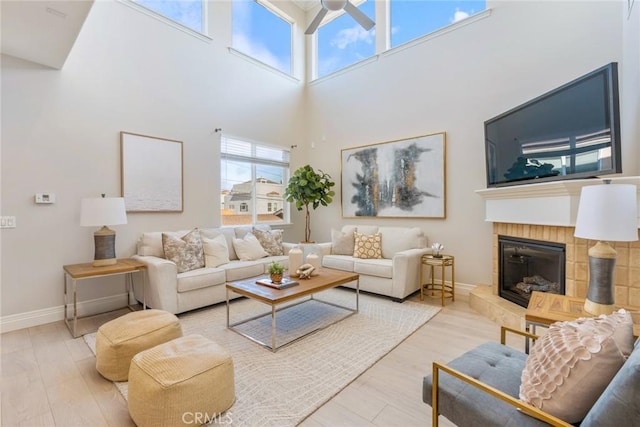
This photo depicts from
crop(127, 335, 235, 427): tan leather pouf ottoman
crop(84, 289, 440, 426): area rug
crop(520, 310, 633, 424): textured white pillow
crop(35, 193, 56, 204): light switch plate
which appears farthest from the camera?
crop(35, 193, 56, 204): light switch plate

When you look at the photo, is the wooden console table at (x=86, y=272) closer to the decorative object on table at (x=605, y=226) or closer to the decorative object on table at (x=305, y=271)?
the decorative object on table at (x=305, y=271)

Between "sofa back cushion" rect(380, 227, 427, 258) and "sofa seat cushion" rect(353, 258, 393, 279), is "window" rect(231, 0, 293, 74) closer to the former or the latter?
"sofa back cushion" rect(380, 227, 427, 258)

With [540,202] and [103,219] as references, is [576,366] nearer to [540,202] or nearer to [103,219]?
[540,202]

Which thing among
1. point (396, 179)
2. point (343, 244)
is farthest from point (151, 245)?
point (396, 179)

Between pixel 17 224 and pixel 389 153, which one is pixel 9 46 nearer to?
pixel 17 224

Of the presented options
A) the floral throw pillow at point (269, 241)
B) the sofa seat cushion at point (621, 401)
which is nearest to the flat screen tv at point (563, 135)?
the sofa seat cushion at point (621, 401)

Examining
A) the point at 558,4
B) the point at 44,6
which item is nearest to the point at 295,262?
the point at 44,6

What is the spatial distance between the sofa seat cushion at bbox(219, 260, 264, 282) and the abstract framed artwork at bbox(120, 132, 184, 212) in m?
1.19

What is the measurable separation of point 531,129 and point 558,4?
1.79 meters

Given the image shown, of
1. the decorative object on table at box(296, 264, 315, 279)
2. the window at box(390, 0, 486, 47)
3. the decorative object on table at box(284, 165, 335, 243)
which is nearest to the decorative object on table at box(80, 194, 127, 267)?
the decorative object on table at box(296, 264, 315, 279)

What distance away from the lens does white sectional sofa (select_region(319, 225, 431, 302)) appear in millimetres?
3674

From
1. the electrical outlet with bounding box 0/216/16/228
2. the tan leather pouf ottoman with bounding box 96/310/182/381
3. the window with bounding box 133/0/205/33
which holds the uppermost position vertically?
the window with bounding box 133/0/205/33

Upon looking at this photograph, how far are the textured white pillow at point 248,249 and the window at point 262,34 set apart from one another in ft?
10.6

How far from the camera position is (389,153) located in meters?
4.76
